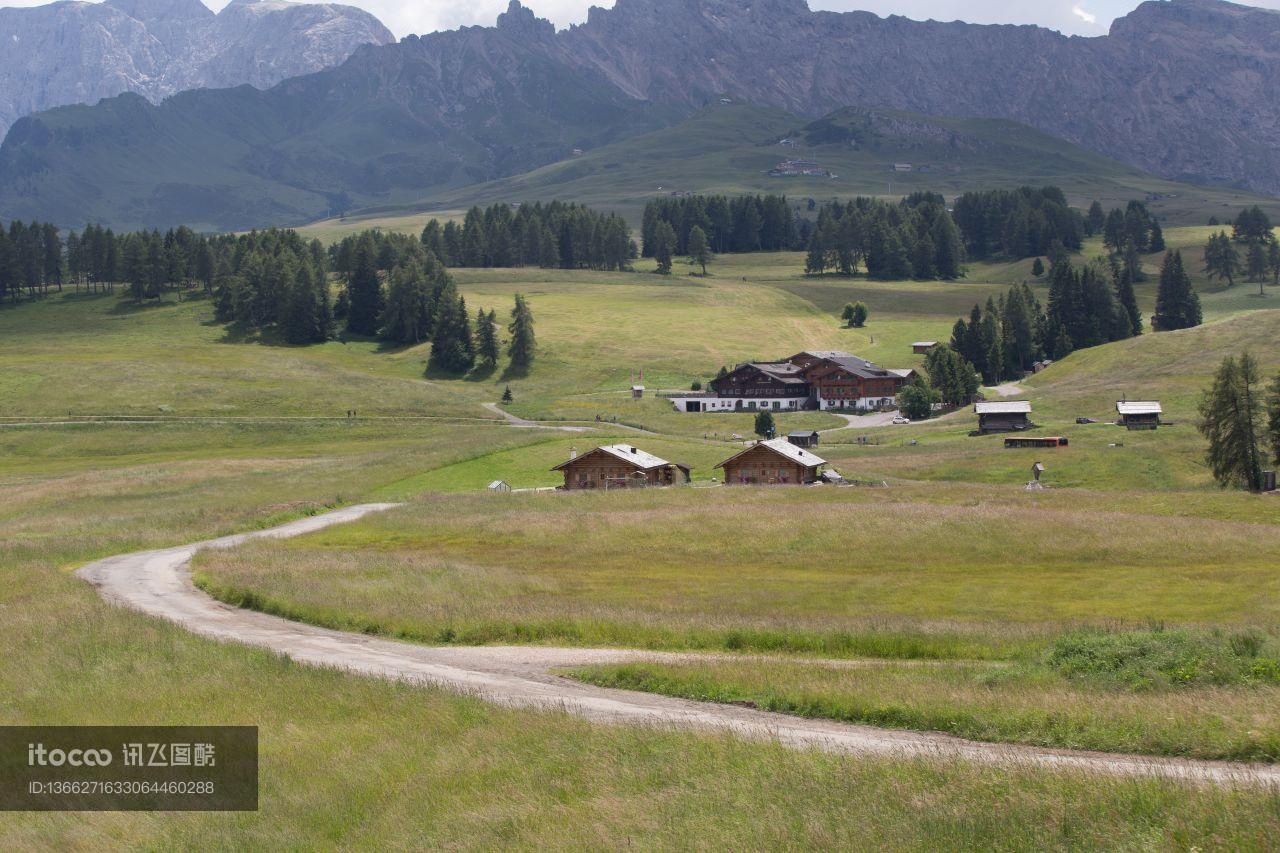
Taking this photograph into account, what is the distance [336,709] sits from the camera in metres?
26.1

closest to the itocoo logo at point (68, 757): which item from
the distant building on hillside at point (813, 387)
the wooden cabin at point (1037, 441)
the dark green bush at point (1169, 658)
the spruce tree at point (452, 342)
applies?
the dark green bush at point (1169, 658)

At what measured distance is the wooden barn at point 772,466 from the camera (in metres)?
96.4

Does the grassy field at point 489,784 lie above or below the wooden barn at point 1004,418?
above

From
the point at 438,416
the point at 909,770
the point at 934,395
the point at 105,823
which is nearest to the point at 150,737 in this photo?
the point at 105,823

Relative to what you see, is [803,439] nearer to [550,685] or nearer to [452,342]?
[452,342]

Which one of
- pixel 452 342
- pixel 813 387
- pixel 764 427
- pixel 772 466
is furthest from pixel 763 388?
pixel 772 466

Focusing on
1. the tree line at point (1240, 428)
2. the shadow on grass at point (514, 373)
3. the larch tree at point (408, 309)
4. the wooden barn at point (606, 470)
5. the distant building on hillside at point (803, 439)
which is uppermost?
the larch tree at point (408, 309)

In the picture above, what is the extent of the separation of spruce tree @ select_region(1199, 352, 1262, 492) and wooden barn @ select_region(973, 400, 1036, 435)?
34892 millimetres

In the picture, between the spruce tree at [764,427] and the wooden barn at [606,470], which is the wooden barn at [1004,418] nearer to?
the spruce tree at [764,427]

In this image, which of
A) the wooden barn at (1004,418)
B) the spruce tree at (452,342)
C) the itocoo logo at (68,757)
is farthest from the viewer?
the spruce tree at (452,342)

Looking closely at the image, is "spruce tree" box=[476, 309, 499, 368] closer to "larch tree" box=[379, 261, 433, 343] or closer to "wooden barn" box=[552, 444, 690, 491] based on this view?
"larch tree" box=[379, 261, 433, 343]

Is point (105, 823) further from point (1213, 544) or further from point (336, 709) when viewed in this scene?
point (1213, 544)

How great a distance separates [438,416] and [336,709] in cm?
12049

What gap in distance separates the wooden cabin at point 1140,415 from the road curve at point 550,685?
3785 inches
